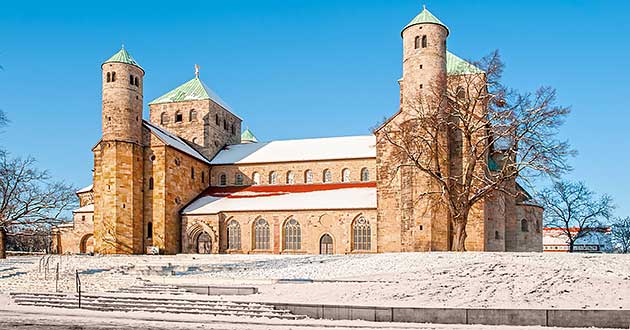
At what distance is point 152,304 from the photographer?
20750mm

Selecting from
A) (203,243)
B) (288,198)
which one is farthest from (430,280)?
(203,243)

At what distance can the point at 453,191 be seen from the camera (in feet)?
121

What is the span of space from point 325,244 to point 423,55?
657 inches

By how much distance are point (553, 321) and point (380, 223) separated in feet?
88.7

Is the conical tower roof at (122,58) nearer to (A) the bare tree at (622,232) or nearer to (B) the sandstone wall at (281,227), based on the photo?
(B) the sandstone wall at (281,227)

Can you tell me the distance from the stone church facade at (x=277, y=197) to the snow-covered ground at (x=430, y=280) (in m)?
13.9

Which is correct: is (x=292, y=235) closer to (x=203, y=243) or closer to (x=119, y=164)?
(x=203, y=243)

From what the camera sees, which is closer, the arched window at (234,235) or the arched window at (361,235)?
the arched window at (361,235)

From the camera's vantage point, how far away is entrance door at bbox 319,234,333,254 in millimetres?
46469

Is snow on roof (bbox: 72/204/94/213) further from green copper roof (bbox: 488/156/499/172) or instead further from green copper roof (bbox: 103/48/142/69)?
green copper roof (bbox: 488/156/499/172)

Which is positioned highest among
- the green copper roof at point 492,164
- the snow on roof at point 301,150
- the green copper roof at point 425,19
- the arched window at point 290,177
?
the green copper roof at point 425,19

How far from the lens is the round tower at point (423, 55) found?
41312mm

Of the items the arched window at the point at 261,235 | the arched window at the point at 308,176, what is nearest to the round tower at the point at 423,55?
the arched window at the point at 308,176

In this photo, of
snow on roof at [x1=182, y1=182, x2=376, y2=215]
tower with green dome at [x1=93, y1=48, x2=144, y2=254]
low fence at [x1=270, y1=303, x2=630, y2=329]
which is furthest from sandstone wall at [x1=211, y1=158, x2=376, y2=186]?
low fence at [x1=270, y1=303, x2=630, y2=329]
